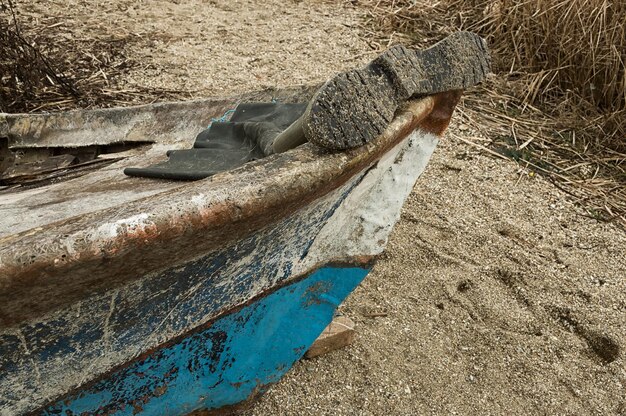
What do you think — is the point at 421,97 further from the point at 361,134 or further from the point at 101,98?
the point at 101,98

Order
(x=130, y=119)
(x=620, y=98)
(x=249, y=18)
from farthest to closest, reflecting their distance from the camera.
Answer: (x=249, y=18), (x=620, y=98), (x=130, y=119)

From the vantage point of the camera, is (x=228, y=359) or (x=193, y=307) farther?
(x=228, y=359)

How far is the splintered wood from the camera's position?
2314mm

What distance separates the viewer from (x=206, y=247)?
1.39 m

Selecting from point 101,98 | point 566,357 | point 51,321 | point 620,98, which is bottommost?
point 566,357

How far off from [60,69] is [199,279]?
3.65 metres

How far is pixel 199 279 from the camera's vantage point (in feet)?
4.83

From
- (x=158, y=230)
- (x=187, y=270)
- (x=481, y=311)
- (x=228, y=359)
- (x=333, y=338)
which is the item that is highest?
(x=158, y=230)

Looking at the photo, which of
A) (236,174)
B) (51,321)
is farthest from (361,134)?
(51,321)

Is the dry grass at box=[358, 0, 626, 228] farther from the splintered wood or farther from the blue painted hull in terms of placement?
the blue painted hull

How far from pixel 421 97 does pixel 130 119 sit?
1380 millimetres

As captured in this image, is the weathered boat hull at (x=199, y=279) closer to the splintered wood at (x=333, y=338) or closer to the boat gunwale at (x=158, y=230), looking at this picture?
the boat gunwale at (x=158, y=230)

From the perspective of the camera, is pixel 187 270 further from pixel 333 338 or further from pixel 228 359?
pixel 333 338

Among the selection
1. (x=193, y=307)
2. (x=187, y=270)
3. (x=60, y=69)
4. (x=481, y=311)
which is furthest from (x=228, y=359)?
(x=60, y=69)
